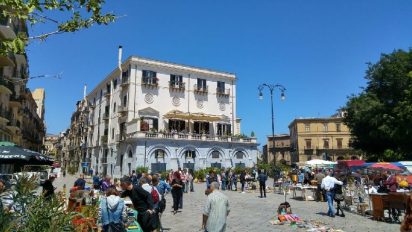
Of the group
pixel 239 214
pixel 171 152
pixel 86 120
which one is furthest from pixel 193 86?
pixel 239 214

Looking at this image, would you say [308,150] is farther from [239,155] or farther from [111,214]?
[111,214]

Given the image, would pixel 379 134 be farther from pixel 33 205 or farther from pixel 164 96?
pixel 33 205

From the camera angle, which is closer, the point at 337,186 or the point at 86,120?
the point at 337,186

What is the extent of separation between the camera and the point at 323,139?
82.1 meters

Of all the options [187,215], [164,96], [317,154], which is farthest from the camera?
[317,154]

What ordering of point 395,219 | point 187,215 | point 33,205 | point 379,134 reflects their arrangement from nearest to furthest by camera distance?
point 33,205 < point 395,219 < point 187,215 < point 379,134

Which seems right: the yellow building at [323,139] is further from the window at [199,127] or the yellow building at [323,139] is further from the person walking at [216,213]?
the person walking at [216,213]

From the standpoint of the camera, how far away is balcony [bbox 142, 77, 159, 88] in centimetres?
4403

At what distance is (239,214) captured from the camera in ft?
48.4

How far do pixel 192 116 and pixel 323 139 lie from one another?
152 feet

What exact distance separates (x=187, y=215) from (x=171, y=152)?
2782 cm

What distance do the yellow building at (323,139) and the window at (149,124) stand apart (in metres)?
47.8

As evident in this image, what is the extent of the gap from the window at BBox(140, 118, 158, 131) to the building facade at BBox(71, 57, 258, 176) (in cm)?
12

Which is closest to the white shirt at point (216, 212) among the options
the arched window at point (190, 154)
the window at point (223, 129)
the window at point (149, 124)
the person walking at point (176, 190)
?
the person walking at point (176, 190)
